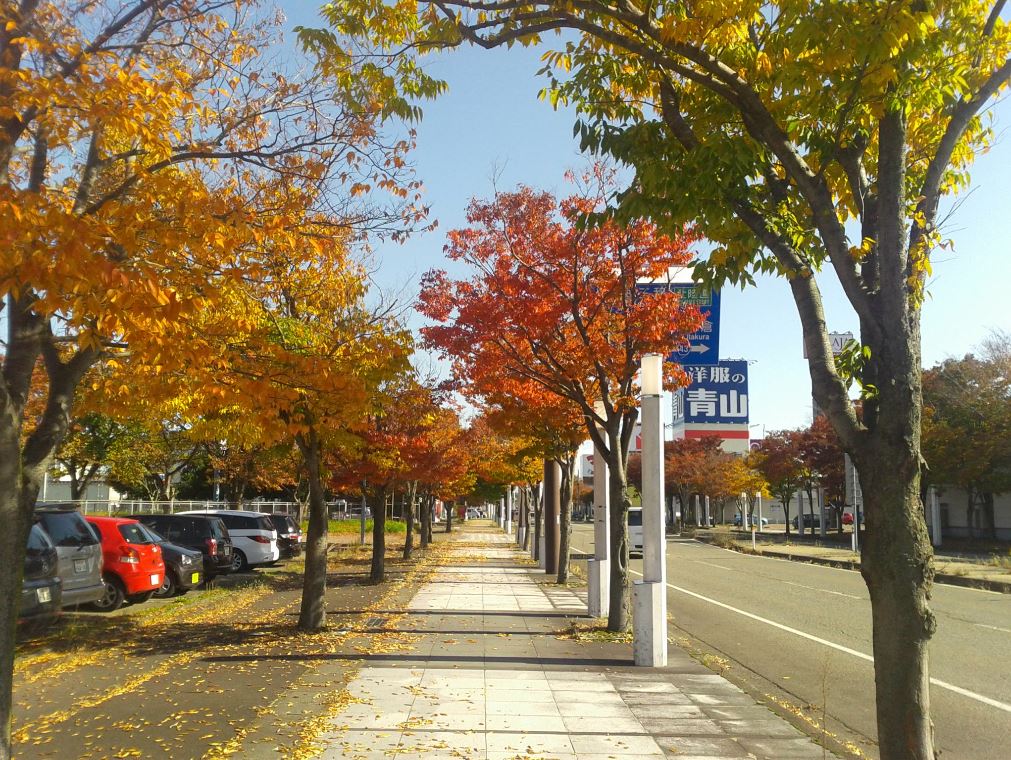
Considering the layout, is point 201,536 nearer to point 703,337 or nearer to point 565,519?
point 565,519

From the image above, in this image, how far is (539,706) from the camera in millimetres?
7898

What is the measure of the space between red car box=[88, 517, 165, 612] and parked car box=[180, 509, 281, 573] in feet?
26.9

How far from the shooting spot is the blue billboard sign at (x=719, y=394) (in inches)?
614

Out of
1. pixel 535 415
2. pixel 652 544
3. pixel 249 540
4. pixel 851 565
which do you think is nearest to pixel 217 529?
pixel 249 540

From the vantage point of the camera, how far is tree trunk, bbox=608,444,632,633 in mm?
12227

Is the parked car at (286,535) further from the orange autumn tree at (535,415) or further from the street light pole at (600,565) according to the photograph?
the street light pole at (600,565)

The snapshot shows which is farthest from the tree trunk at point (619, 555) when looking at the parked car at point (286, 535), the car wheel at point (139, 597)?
the parked car at point (286, 535)

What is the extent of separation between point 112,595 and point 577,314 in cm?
893

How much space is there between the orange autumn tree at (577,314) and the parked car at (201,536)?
8.50 m

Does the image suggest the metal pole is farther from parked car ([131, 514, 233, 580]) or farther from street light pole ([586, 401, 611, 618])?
parked car ([131, 514, 233, 580])

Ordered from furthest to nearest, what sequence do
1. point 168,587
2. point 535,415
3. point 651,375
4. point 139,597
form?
point 168,587, point 535,415, point 139,597, point 651,375

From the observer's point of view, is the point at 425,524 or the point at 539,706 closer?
the point at 539,706

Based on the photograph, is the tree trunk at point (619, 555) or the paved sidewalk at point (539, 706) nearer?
the paved sidewalk at point (539, 706)

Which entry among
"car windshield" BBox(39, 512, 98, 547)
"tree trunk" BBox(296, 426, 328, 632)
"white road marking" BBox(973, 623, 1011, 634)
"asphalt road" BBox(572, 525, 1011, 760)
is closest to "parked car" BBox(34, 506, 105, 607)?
"car windshield" BBox(39, 512, 98, 547)
